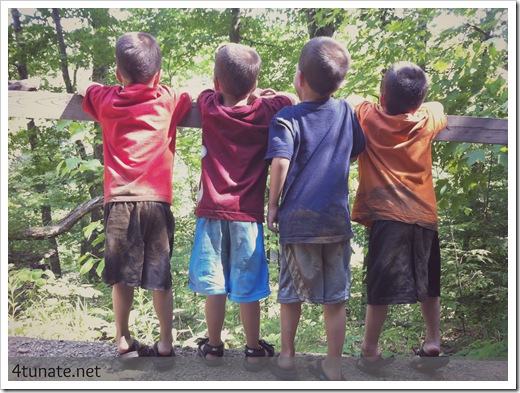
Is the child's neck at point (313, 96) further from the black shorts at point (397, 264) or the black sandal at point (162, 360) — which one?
the black sandal at point (162, 360)

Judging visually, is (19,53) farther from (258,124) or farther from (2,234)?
(258,124)

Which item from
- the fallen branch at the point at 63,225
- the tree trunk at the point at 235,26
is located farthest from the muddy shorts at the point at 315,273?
the tree trunk at the point at 235,26

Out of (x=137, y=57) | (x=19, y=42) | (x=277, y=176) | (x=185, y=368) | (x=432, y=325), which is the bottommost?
(x=185, y=368)

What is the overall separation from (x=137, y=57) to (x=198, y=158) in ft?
20.8

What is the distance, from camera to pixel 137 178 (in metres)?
2.36

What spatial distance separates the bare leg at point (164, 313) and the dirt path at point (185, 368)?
11cm

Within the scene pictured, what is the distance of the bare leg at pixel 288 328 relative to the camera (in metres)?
2.38

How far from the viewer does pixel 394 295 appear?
2.44 m

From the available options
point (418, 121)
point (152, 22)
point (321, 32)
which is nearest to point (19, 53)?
point (152, 22)

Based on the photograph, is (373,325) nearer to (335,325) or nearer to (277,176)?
(335,325)

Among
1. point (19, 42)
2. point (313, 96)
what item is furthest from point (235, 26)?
point (313, 96)

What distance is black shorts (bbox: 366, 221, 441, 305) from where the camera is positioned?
244 cm

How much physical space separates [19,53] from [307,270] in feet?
29.0

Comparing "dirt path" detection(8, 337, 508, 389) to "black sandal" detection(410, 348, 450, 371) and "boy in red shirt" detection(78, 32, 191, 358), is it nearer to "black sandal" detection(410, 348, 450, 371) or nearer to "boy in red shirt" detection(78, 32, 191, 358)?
"black sandal" detection(410, 348, 450, 371)
